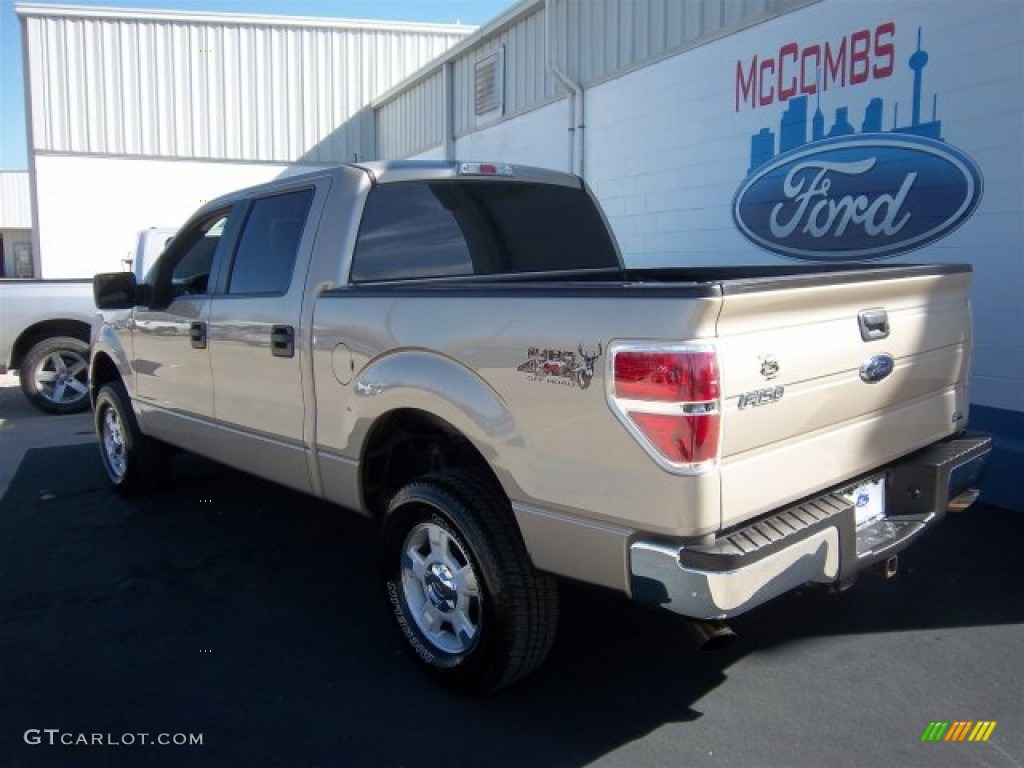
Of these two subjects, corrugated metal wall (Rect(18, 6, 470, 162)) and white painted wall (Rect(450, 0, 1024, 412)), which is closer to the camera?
white painted wall (Rect(450, 0, 1024, 412))

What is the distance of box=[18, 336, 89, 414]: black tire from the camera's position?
966 centimetres

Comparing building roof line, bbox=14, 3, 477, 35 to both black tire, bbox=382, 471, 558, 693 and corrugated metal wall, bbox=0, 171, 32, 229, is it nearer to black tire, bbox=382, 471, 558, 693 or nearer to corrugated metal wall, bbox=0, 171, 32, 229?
black tire, bbox=382, 471, 558, 693

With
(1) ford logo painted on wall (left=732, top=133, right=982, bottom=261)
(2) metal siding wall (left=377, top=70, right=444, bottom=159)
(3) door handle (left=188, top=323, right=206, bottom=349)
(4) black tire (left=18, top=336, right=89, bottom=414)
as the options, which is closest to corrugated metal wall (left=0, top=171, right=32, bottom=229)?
(2) metal siding wall (left=377, top=70, right=444, bottom=159)

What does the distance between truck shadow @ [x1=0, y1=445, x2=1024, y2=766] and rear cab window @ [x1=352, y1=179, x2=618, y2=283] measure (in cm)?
163

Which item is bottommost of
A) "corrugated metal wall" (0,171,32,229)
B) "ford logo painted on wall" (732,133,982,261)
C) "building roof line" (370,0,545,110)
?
"ford logo painted on wall" (732,133,982,261)

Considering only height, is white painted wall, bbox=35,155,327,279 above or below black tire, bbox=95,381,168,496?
above

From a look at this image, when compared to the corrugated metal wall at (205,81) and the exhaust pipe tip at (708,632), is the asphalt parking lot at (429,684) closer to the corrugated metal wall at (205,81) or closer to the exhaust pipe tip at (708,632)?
the exhaust pipe tip at (708,632)

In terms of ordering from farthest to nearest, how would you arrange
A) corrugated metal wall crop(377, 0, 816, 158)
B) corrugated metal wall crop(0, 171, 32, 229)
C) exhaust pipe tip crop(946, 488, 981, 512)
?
corrugated metal wall crop(0, 171, 32, 229) < corrugated metal wall crop(377, 0, 816, 158) < exhaust pipe tip crop(946, 488, 981, 512)

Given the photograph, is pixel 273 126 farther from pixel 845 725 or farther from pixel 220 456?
pixel 845 725

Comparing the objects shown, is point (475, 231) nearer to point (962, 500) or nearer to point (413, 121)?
point (962, 500)

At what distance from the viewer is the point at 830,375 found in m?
2.81

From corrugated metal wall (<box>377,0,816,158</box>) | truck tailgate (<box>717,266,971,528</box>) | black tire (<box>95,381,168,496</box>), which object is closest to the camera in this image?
truck tailgate (<box>717,266,971,528</box>)

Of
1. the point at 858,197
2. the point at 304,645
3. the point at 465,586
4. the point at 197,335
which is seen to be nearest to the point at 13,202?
the point at 197,335

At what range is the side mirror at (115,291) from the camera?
5.18 metres
